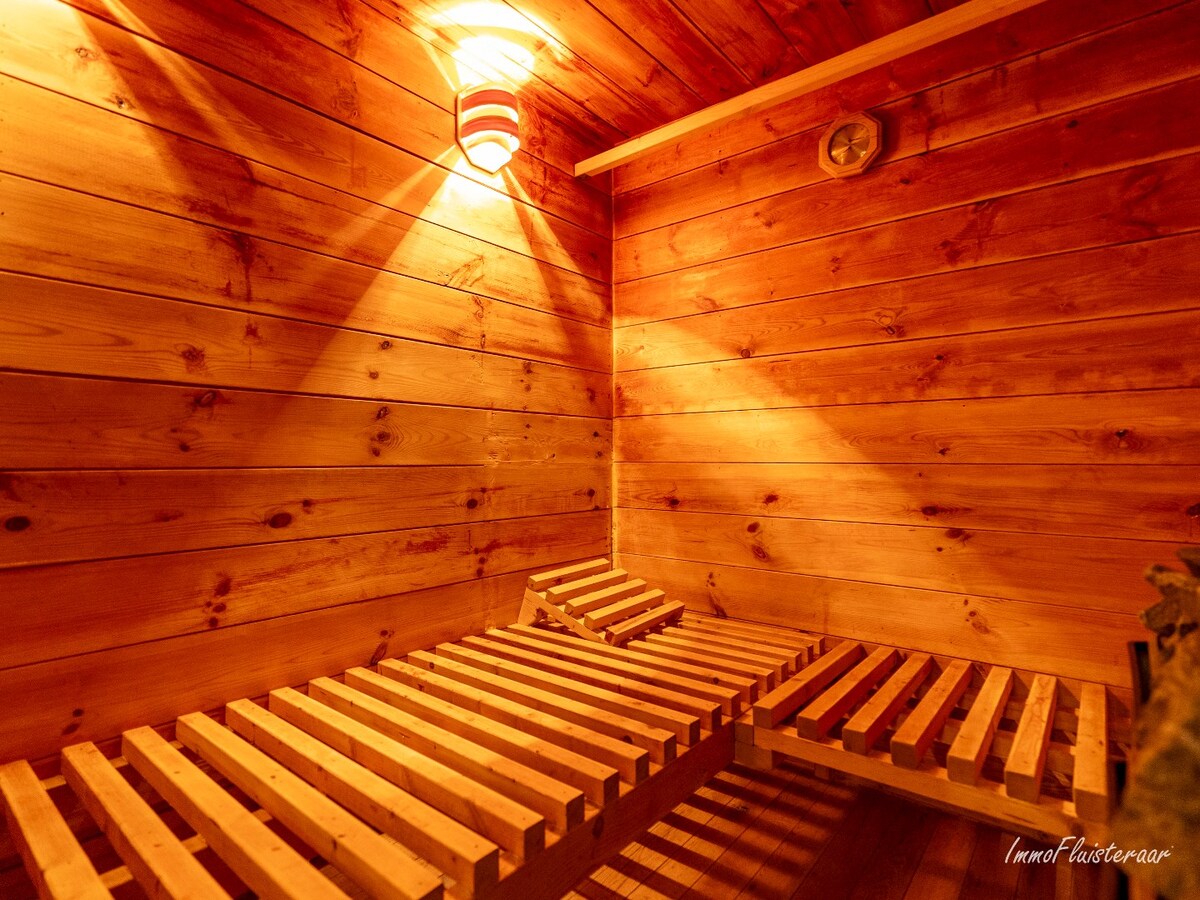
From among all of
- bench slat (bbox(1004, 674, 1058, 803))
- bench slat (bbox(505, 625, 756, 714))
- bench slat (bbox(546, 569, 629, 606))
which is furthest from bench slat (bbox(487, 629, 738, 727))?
bench slat (bbox(1004, 674, 1058, 803))

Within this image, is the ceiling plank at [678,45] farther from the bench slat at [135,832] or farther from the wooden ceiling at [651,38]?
the bench slat at [135,832]

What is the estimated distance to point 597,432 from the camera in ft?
10.0

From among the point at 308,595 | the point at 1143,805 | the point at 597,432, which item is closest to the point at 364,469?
the point at 308,595

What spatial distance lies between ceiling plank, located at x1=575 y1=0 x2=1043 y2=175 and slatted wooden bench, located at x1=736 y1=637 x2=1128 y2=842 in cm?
188

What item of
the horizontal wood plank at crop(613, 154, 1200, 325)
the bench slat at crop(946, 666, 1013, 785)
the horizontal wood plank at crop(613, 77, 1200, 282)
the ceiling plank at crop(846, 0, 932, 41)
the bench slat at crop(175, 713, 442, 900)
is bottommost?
the bench slat at crop(175, 713, 442, 900)

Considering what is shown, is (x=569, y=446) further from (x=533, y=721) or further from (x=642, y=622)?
(x=533, y=721)

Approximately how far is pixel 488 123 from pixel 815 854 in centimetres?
264

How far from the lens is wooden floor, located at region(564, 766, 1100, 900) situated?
1861 mm

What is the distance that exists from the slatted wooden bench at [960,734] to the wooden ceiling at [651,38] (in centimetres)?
213

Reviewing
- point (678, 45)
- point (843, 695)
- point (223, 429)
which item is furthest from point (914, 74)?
point (223, 429)

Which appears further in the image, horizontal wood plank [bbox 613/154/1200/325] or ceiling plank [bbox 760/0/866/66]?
ceiling plank [bbox 760/0/866/66]

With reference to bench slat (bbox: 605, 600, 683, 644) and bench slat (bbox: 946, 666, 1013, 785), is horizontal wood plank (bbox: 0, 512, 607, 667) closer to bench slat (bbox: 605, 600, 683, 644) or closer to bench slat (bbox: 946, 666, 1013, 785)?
bench slat (bbox: 605, 600, 683, 644)

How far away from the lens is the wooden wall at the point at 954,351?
6.16ft

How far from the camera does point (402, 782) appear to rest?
1388 millimetres
